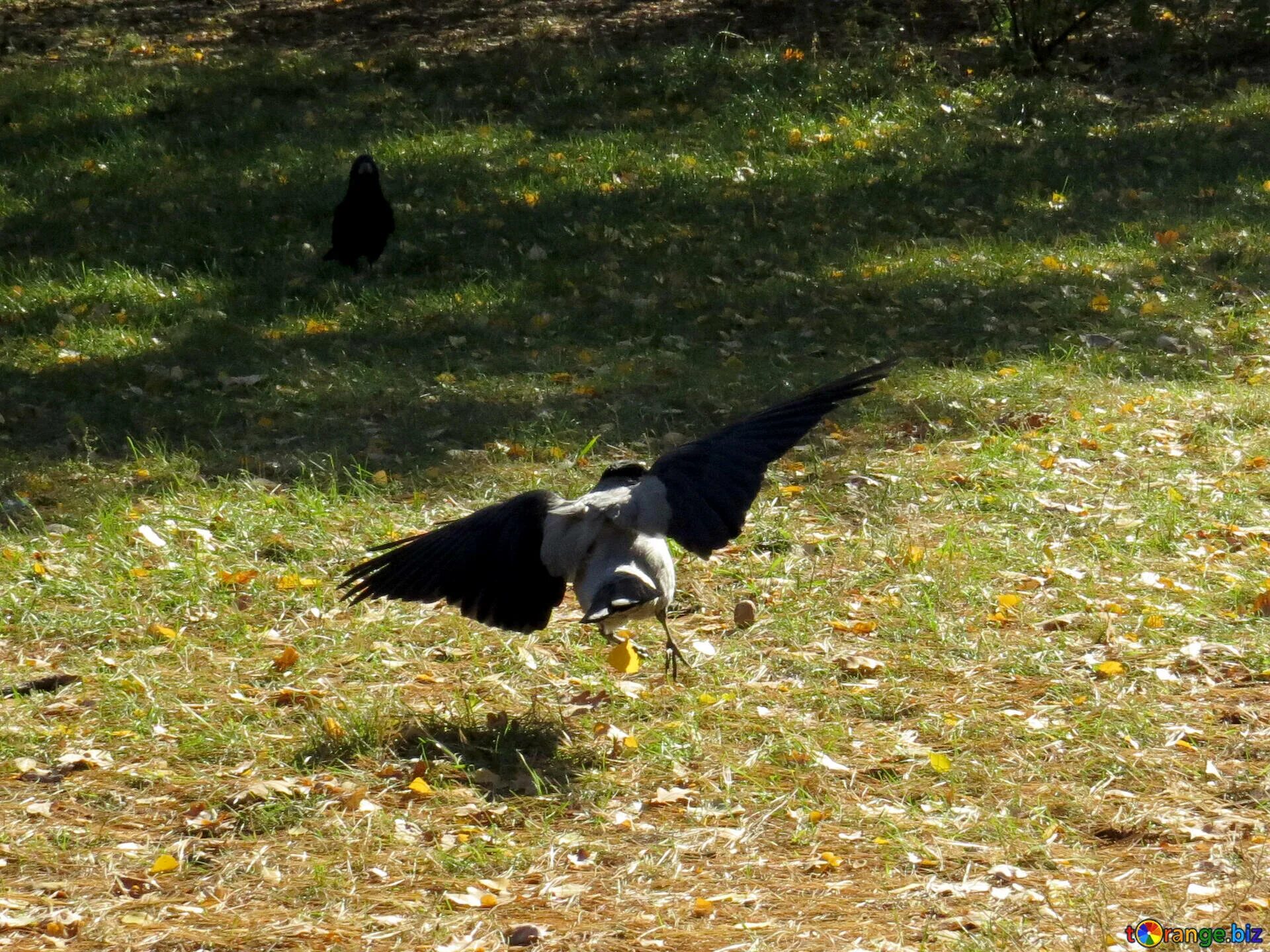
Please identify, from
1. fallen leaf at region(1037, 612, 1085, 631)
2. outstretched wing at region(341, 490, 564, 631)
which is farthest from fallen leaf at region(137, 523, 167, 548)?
fallen leaf at region(1037, 612, 1085, 631)

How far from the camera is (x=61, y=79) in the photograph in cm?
1228

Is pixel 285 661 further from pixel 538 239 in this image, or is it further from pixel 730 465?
pixel 538 239

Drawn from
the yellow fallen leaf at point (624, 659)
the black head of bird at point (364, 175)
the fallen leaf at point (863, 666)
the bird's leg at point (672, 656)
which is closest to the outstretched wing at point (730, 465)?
the bird's leg at point (672, 656)

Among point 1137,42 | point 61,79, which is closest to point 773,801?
point 61,79

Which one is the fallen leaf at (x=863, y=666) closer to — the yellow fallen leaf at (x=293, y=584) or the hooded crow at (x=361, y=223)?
the yellow fallen leaf at (x=293, y=584)

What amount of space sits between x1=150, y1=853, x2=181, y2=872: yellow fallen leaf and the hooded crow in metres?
6.24

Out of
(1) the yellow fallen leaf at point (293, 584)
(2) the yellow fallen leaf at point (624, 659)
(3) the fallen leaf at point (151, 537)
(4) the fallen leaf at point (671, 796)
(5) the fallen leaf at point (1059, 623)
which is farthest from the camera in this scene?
(3) the fallen leaf at point (151, 537)

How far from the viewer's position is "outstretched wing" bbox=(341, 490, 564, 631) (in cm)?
422

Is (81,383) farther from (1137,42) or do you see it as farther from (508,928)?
(1137,42)

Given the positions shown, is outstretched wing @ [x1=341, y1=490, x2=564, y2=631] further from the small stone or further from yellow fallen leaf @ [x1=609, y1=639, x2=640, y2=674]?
the small stone

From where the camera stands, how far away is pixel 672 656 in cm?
456

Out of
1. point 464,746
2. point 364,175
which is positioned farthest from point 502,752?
point 364,175

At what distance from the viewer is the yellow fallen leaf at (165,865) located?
3449 mm

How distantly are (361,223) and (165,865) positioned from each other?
20.8 feet
